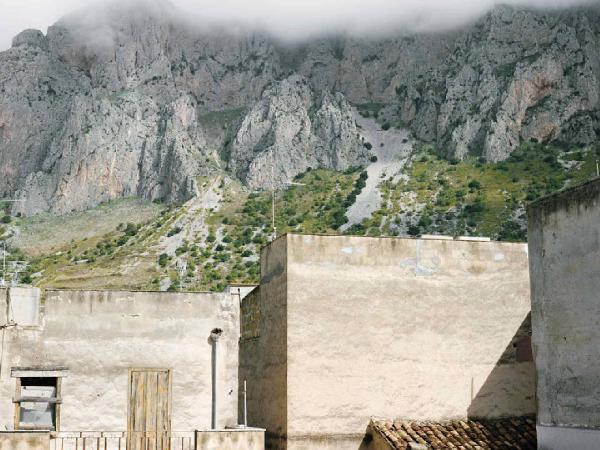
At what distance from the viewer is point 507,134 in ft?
379

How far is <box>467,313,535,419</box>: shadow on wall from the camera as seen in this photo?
81.3 ft

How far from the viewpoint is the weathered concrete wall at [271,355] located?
23.5 metres

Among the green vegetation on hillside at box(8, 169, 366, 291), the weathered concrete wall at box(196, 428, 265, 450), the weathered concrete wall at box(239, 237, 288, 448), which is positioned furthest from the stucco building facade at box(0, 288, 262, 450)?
the green vegetation on hillside at box(8, 169, 366, 291)

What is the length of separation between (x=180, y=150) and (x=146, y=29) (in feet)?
97.4

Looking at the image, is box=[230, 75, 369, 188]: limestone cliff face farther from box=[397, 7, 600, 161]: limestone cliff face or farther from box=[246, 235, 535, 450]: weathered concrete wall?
box=[246, 235, 535, 450]: weathered concrete wall

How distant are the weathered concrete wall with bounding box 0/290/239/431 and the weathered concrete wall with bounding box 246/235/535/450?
5.91 feet

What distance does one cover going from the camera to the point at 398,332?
24.1m

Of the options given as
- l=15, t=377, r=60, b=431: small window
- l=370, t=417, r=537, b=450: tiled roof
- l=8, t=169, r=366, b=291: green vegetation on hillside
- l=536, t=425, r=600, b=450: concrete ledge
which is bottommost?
l=370, t=417, r=537, b=450: tiled roof

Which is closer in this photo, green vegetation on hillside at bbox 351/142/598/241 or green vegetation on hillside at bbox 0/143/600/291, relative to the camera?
green vegetation on hillside at bbox 351/142/598/241

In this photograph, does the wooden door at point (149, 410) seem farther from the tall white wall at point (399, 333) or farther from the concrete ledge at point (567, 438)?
the concrete ledge at point (567, 438)

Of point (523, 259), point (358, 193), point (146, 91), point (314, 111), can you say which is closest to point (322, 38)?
point (314, 111)

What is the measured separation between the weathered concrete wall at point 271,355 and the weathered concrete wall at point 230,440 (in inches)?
85.5

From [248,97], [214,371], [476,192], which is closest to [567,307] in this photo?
[214,371]

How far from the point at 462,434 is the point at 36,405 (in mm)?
11147
